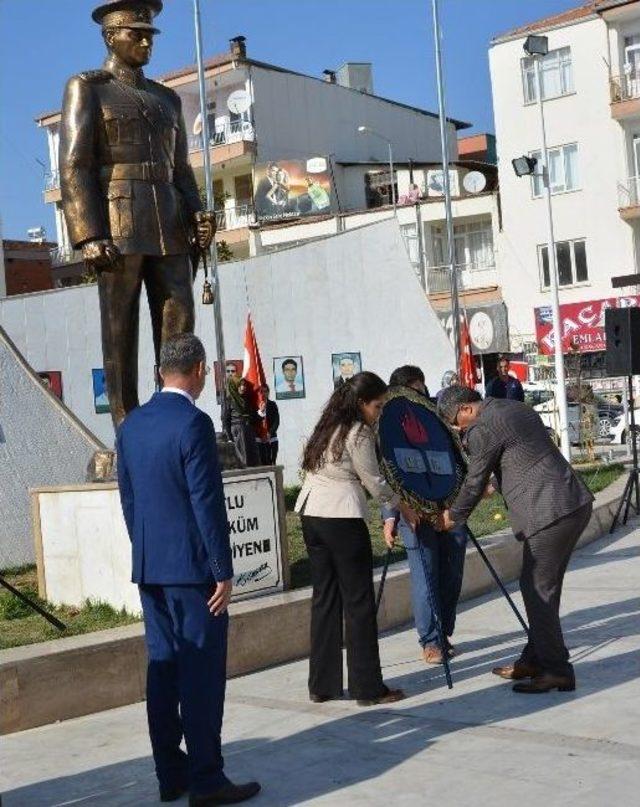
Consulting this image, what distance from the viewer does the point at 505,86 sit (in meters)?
47.2

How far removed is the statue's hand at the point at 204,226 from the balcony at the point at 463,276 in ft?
133

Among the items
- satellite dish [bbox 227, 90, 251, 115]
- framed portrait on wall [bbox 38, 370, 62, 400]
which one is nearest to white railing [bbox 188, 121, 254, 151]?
satellite dish [bbox 227, 90, 251, 115]

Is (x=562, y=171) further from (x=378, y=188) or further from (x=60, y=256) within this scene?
(x=60, y=256)

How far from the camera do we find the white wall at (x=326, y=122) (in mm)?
53312

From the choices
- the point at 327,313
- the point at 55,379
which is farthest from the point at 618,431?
the point at 55,379

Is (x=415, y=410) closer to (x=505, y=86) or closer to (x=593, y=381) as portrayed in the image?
(x=593, y=381)

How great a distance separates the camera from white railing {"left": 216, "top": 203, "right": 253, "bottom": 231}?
174 ft

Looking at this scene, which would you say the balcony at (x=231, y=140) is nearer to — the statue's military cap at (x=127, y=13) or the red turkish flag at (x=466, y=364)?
the red turkish flag at (x=466, y=364)

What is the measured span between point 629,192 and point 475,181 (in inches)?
234

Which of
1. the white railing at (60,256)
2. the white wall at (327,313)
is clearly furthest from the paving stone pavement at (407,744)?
the white railing at (60,256)

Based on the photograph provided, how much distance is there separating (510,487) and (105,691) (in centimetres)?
261

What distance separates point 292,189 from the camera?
51188 millimetres

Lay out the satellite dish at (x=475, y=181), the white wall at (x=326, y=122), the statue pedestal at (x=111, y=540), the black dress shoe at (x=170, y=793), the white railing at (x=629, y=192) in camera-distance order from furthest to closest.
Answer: the white wall at (x=326, y=122), the satellite dish at (x=475, y=181), the white railing at (x=629, y=192), the statue pedestal at (x=111, y=540), the black dress shoe at (x=170, y=793)

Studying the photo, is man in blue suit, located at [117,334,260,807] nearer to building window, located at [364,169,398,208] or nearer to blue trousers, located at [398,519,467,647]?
blue trousers, located at [398,519,467,647]
